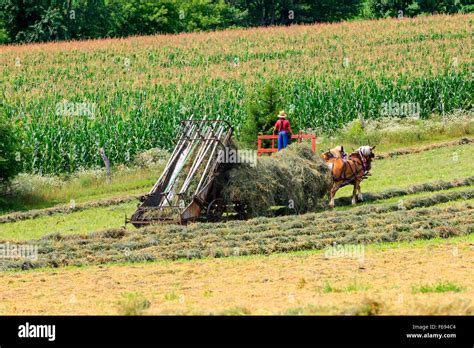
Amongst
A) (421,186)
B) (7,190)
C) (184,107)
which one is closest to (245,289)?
(421,186)

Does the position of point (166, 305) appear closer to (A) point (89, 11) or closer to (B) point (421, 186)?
(B) point (421, 186)

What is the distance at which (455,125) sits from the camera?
45.2 meters

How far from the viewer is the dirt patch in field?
15.5m

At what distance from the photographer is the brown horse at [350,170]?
29984 millimetres

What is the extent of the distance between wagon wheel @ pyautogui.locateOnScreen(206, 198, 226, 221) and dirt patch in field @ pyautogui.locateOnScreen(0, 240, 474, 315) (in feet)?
13.7

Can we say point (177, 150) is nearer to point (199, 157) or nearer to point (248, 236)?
point (199, 157)

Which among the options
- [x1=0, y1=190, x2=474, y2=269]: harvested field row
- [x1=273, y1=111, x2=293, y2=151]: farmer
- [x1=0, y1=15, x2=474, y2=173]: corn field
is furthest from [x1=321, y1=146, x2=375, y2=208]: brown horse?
[x1=0, y1=15, x2=474, y2=173]: corn field

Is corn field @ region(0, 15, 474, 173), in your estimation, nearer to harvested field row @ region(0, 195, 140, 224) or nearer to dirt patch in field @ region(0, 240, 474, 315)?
harvested field row @ region(0, 195, 140, 224)

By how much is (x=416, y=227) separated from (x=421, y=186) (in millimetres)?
6605

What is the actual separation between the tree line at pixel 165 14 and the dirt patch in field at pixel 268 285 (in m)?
60.8

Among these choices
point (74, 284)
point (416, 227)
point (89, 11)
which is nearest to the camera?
point (74, 284)

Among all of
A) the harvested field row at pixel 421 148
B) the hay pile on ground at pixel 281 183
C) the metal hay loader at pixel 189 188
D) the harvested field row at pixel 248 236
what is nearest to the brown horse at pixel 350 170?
the hay pile on ground at pixel 281 183

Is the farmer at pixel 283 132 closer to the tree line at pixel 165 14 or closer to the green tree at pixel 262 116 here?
the green tree at pixel 262 116

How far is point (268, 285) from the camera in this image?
755 inches
